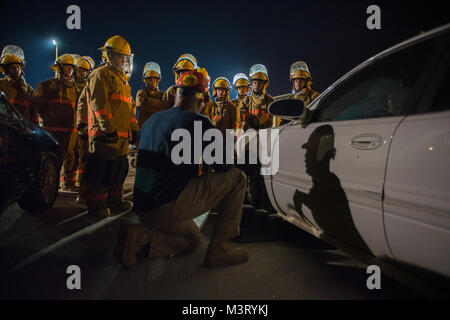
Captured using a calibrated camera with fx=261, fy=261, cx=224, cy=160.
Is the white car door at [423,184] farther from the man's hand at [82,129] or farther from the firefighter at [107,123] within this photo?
the man's hand at [82,129]

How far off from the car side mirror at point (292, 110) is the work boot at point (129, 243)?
148 centimetres

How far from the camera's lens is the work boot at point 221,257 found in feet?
6.87

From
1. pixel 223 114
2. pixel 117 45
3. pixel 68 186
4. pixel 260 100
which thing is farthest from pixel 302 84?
pixel 68 186

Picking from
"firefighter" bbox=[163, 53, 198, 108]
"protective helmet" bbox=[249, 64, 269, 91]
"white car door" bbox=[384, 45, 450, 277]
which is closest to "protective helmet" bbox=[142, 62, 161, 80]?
"firefighter" bbox=[163, 53, 198, 108]

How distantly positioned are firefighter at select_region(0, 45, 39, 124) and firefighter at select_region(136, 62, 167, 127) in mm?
2075

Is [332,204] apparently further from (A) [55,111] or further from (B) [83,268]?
(A) [55,111]

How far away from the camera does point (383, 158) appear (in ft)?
4.46

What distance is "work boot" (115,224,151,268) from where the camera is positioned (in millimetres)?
2043

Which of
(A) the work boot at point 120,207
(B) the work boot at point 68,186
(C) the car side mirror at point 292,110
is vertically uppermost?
(C) the car side mirror at point 292,110

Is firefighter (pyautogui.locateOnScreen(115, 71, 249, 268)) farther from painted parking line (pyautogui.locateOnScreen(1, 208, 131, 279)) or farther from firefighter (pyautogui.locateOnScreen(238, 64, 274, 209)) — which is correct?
firefighter (pyautogui.locateOnScreen(238, 64, 274, 209))

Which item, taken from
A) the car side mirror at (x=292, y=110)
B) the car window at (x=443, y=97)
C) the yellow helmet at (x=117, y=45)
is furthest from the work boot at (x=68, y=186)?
the car window at (x=443, y=97)

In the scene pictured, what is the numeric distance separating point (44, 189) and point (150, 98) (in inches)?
125
